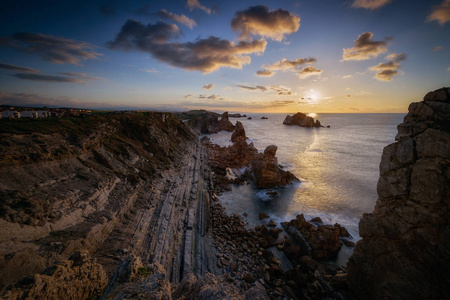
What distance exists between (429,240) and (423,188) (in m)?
2.60

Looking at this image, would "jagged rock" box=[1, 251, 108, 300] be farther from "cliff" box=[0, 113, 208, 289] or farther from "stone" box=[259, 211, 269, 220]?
"stone" box=[259, 211, 269, 220]

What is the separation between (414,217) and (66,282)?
15266 millimetres

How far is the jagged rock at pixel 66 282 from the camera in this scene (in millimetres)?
4352

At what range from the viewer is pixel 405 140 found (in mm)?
9719

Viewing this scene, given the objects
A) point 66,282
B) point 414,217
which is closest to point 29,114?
point 66,282

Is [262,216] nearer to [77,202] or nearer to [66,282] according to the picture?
[77,202]

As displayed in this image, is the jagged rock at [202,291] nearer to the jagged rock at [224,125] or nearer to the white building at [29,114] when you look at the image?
the white building at [29,114]

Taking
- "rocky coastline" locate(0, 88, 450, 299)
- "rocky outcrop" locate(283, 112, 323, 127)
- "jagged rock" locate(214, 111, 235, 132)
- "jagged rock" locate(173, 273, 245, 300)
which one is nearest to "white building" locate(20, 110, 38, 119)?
"rocky coastline" locate(0, 88, 450, 299)

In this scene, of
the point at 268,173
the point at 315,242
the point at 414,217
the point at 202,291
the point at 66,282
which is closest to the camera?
the point at 66,282

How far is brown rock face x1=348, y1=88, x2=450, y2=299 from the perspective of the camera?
8.37 metres

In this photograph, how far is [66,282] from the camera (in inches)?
204

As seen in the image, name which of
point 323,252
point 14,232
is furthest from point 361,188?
point 14,232

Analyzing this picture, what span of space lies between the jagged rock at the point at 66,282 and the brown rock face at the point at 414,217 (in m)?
14.3

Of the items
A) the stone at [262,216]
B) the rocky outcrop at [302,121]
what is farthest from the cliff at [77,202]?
the rocky outcrop at [302,121]
